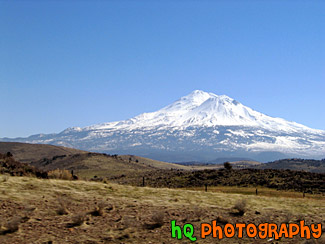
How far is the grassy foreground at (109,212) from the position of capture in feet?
49.0

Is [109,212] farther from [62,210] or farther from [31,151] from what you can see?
[31,151]

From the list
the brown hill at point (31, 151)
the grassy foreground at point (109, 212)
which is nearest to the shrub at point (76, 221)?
the grassy foreground at point (109, 212)

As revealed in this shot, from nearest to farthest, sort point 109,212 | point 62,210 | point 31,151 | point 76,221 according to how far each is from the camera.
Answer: point 76,221, point 62,210, point 109,212, point 31,151

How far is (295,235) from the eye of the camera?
17.0 meters

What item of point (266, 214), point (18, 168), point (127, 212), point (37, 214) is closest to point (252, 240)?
point (266, 214)

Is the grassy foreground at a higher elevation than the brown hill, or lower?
lower

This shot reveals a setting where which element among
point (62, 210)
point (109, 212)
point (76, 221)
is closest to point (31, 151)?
point (109, 212)

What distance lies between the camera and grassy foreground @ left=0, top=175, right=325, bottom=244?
14.9m

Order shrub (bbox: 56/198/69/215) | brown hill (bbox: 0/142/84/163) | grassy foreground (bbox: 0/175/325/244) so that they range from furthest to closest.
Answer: brown hill (bbox: 0/142/84/163) < shrub (bbox: 56/198/69/215) < grassy foreground (bbox: 0/175/325/244)

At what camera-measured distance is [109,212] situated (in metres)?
18.0

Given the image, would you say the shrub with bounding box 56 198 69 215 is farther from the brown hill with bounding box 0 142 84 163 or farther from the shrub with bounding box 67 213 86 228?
the brown hill with bounding box 0 142 84 163

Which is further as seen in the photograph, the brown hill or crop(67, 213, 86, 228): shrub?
the brown hill

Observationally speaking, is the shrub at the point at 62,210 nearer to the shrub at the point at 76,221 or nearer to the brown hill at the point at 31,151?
the shrub at the point at 76,221

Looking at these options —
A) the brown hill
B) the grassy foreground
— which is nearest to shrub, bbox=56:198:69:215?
the grassy foreground
